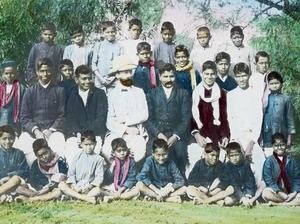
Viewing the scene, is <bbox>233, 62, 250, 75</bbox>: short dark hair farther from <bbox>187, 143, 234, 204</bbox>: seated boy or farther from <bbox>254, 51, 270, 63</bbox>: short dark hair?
<bbox>187, 143, 234, 204</bbox>: seated boy

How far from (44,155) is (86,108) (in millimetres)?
568

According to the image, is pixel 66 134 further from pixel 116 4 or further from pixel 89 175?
pixel 116 4

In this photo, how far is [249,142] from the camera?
629cm

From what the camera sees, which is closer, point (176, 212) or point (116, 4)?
point (176, 212)

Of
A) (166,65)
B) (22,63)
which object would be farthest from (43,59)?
(166,65)

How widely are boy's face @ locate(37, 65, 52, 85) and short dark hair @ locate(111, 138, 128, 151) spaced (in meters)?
0.83

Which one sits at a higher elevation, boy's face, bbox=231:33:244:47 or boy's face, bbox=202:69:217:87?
boy's face, bbox=231:33:244:47

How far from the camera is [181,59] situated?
6.33 metres

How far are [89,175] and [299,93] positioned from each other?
6.74ft

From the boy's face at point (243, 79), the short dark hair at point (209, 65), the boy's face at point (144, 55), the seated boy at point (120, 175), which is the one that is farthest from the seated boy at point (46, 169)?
the boy's face at point (243, 79)

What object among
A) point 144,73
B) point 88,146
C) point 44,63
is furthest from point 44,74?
point 144,73

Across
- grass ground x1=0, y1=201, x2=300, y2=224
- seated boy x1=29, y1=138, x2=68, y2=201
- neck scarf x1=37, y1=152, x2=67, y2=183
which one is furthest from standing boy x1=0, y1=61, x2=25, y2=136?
grass ground x1=0, y1=201, x2=300, y2=224

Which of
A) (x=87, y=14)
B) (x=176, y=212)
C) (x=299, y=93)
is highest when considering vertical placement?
(x=87, y=14)

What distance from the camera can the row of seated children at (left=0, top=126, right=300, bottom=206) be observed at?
6.18m
